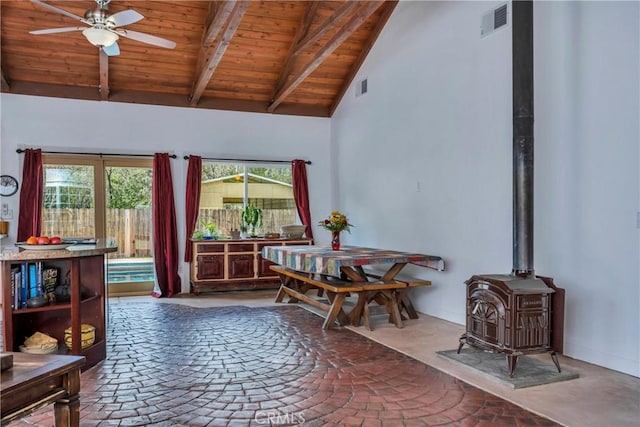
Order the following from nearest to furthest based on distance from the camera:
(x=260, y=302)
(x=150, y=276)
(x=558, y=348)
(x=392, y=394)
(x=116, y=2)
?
1. (x=392, y=394)
2. (x=558, y=348)
3. (x=116, y=2)
4. (x=260, y=302)
5. (x=150, y=276)

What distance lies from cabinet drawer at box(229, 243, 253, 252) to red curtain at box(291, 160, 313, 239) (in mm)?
1166

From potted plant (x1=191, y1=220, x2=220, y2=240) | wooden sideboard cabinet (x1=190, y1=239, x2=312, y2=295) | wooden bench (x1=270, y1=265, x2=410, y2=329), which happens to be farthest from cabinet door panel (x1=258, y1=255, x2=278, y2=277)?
wooden bench (x1=270, y1=265, x2=410, y2=329)

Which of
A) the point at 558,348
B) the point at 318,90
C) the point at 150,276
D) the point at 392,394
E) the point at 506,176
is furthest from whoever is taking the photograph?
the point at 318,90

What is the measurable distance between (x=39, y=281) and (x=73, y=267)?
33cm

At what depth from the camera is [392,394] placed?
3178mm

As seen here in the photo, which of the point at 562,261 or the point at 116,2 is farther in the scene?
the point at 116,2

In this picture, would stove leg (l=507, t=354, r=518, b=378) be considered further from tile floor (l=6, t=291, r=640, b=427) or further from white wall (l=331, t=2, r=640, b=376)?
white wall (l=331, t=2, r=640, b=376)

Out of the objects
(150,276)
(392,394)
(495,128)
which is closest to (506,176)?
(495,128)

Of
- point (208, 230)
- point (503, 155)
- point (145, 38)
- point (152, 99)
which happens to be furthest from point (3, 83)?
point (503, 155)

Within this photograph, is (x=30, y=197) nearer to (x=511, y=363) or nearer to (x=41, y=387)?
(x=41, y=387)

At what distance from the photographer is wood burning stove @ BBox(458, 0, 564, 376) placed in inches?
137

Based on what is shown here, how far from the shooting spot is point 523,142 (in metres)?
3.71

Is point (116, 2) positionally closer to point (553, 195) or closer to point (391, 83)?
point (391, 83)

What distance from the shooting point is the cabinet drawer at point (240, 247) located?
743 centimetres
